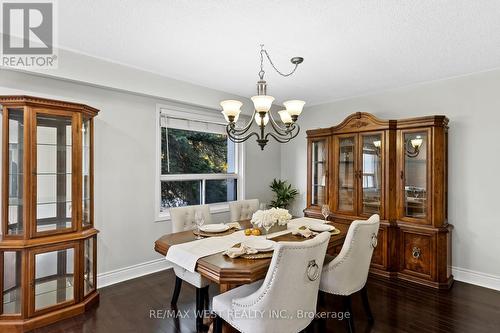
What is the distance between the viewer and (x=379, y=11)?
6.77 ft

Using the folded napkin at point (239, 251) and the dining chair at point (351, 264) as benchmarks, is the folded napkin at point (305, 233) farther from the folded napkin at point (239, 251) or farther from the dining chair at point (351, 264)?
the folded napkin at point (239, 251)

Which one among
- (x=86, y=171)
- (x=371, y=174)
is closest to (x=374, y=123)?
(x=371, y=174)

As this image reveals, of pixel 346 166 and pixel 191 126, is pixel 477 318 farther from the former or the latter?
pixel 191 126

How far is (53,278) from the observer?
261cm

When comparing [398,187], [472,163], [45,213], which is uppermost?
[472,163]

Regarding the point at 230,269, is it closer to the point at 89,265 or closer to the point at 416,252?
the point at 89,265

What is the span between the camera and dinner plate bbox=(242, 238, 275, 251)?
2.11 metres

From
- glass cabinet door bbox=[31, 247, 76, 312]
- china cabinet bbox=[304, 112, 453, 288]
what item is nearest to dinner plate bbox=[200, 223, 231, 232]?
glass cabinet door bbox=[31, 247, 76, 312]

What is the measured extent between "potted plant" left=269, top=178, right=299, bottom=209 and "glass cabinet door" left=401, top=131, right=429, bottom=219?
1956 mm

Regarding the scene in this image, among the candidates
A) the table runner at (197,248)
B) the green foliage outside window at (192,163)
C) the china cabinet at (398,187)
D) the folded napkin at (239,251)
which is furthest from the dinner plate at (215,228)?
the china cabinet at (398,187)

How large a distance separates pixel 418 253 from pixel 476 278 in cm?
74

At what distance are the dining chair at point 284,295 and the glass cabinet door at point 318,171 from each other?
2.60m

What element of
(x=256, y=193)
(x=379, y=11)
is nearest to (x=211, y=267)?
(x=379, y=11)

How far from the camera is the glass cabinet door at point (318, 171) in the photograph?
4.36m
